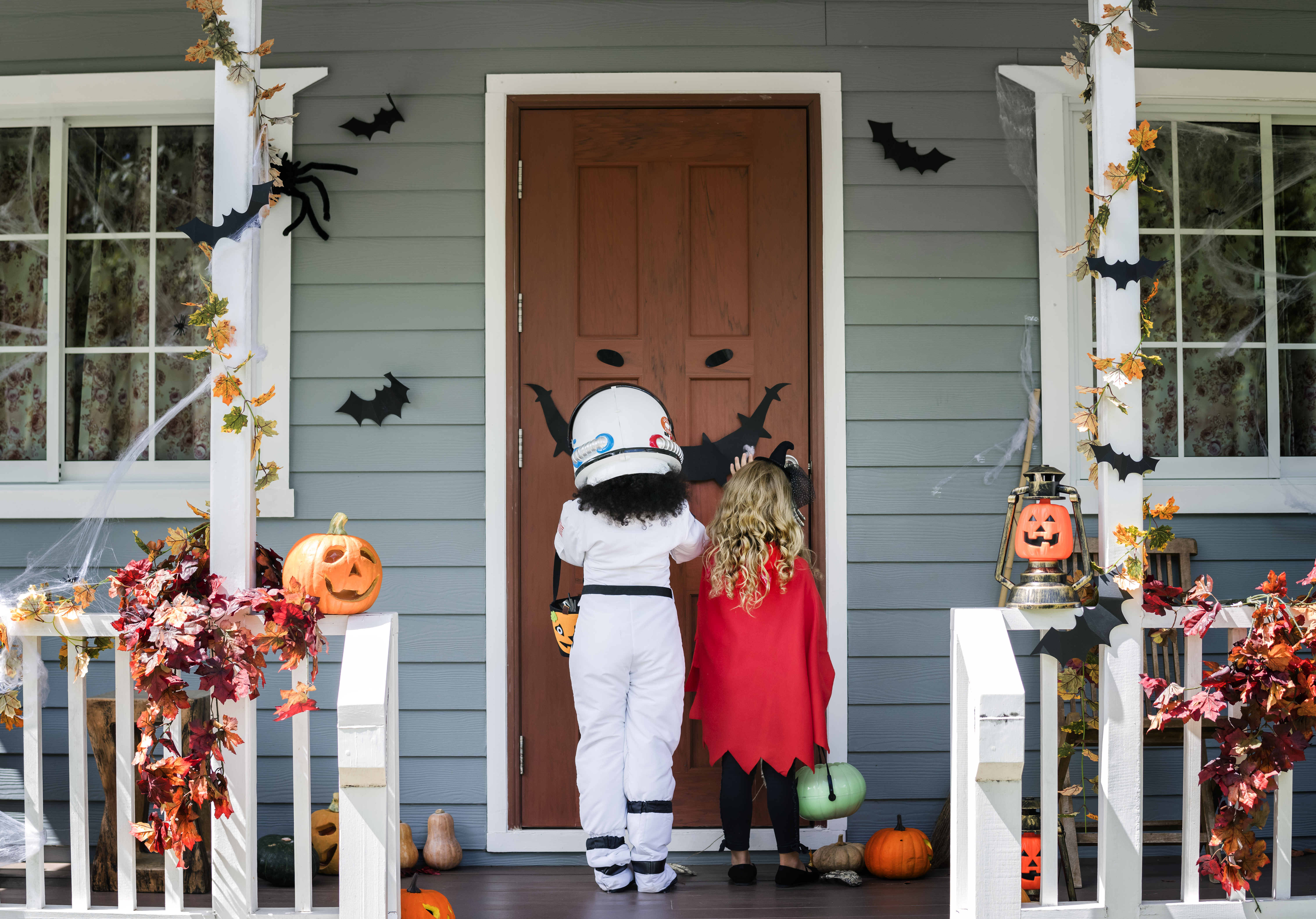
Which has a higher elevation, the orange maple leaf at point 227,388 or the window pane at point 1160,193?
the window pane at point 1160,193

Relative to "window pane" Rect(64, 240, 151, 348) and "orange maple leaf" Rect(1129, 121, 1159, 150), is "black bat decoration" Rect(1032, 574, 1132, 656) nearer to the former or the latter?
"orange maple leaf" Rect(1129, 121, 1159, 150)

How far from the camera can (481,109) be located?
3.84 m

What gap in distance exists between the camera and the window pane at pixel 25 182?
3992 mm

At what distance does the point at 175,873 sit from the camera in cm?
259

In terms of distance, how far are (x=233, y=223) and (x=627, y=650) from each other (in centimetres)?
170

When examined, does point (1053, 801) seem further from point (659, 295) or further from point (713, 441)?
point (659, 295)

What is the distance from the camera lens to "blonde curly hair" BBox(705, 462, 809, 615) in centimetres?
333

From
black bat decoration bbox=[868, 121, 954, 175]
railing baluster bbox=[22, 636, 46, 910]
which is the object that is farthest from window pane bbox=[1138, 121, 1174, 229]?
railing baluster bbox=[22, 636, 46, 910]

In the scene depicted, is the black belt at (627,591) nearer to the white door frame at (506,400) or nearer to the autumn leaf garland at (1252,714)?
the white door frame at (506,400)

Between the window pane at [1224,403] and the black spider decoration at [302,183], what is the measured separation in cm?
327

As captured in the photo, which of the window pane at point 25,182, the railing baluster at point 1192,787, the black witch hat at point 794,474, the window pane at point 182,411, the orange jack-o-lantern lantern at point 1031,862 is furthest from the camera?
the window pane at point 25,182

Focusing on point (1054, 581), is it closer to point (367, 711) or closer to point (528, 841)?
point (367, 711)

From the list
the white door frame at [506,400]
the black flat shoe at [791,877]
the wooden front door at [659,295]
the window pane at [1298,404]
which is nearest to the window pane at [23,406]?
the white door frame at [506,400]

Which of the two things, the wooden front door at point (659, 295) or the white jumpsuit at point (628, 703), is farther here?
the wooden front door at point (659, 295)
